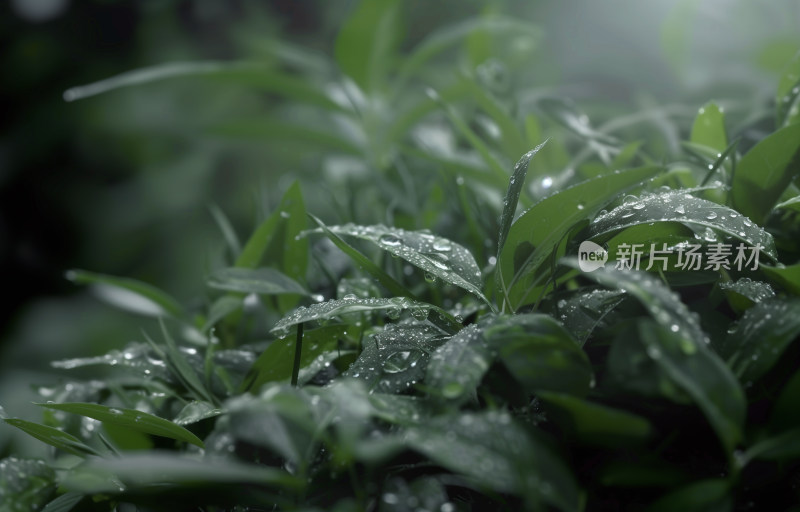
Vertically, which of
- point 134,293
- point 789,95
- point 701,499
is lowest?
point 134,293

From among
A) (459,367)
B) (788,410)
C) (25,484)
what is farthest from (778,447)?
(25,484)

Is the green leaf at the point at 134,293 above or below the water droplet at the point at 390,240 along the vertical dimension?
below

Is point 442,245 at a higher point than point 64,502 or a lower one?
higher

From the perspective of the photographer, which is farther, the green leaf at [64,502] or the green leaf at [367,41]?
the green leaf at [367,41]

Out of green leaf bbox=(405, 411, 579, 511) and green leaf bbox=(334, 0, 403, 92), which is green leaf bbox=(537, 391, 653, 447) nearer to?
green leaf bbox=(405, 411, 579, 511)

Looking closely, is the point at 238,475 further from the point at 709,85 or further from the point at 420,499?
the point at 709,85

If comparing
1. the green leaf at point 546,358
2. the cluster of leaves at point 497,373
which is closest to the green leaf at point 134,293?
the cluster of leaves at point 497,373

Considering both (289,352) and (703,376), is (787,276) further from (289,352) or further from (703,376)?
(289,352)

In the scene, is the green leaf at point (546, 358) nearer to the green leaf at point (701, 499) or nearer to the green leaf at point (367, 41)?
the green leaf at point (701, 499)
